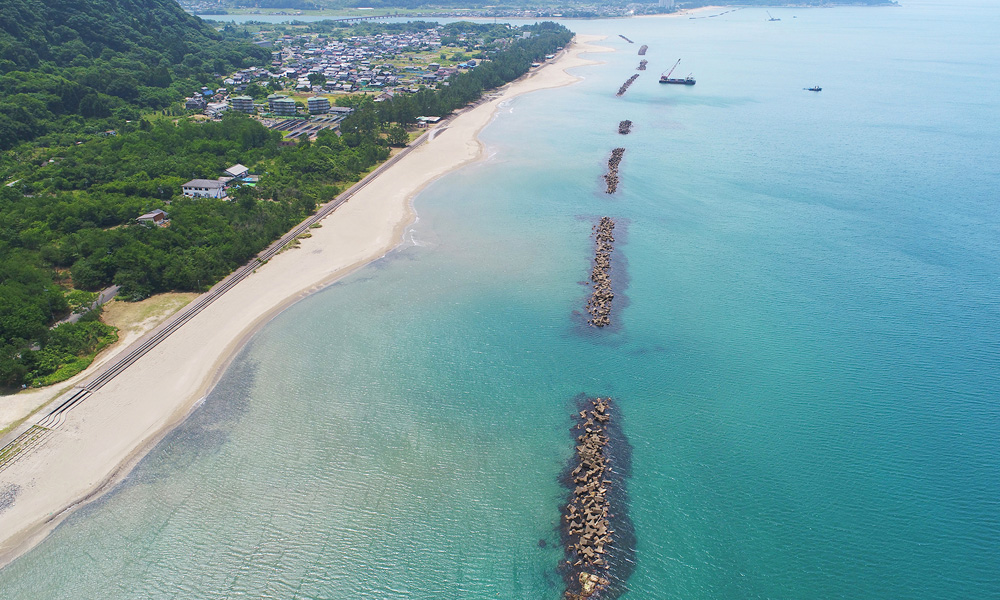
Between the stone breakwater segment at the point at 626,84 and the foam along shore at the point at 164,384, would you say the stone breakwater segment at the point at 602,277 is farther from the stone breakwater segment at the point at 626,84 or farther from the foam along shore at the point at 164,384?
the stone breakwater segment at the point at 626,84

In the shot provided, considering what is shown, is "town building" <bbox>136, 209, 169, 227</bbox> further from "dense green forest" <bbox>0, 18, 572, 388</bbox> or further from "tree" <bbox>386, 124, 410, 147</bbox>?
"tree" <bbox>386, 124, 410, 147</bbox>

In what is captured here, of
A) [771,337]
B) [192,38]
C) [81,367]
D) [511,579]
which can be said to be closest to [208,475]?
[81,367]

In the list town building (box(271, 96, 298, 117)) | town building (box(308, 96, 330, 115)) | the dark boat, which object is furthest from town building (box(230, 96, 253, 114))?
the dark boat

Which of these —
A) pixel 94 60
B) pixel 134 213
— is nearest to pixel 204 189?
pixel 134 213

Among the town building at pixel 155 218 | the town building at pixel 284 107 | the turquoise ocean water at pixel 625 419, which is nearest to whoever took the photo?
the turquoise ocean water at pixel 625 419

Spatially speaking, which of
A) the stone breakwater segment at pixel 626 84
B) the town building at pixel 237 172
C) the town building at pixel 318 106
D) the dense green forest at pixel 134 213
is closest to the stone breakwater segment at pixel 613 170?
the dense green forest at pixel 134 213

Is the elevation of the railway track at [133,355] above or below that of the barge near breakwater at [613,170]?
below
